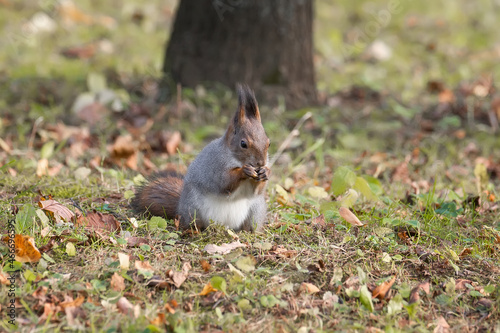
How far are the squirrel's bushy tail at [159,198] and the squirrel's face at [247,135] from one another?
0.43 m

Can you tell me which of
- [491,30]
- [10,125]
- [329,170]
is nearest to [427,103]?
[329,170]

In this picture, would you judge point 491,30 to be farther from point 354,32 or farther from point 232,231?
point 232,231

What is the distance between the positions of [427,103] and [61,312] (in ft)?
13.2

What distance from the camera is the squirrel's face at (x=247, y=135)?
7.98ft

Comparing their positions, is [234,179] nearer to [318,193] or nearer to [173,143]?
[318,193]

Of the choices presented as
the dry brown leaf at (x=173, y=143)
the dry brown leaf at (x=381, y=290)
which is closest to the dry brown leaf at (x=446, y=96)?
the dry brown leaf at (x=173, y=143)

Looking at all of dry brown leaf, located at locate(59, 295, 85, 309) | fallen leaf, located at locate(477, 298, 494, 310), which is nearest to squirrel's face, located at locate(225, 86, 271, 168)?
dry brown leaf, located at locate(59, 295, 85, 309)

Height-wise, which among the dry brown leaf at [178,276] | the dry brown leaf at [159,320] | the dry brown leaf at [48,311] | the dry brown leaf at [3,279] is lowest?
the dry brown leaf at [48,311]

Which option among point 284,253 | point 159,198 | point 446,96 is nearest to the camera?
point 284,253

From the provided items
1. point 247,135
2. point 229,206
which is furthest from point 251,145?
point 229,206

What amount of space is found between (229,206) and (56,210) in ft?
2.39

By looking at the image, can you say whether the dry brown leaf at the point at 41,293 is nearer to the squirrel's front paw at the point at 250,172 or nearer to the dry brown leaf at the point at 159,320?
the dry brown leaf at the point at 159,320

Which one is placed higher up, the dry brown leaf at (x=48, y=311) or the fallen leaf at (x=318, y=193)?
the fallen leaf at (x=318, y=193)

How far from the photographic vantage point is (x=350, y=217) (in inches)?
104
